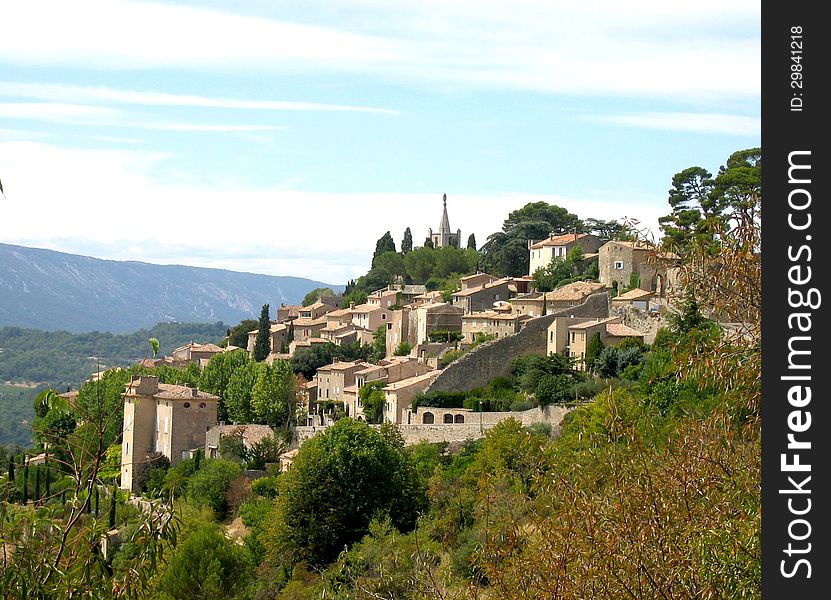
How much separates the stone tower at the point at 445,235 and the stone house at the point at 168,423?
4213 centimetres

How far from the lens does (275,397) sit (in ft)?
175

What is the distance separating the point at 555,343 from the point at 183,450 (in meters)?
16.3

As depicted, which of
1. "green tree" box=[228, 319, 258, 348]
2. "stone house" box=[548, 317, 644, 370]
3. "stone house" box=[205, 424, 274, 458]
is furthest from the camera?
"green tree" box=[228, 319, 258, 348]

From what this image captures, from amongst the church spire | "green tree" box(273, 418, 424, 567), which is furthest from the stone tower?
"green tree" box(273, 418, 424, 567)

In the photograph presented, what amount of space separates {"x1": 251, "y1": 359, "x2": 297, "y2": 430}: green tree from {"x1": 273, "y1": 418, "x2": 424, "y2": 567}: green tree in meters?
16.9

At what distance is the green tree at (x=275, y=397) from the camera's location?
53219mm

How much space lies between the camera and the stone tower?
93506 mm

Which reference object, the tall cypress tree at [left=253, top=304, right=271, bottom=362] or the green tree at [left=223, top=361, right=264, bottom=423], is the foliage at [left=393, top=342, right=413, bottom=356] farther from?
the tall cypress tree at [left=253, top=304, right=271, bottom=362]


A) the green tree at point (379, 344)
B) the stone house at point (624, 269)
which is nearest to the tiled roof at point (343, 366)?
the green tree at point (379, 344)

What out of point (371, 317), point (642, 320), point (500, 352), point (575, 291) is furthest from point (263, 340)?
point (642, 320)

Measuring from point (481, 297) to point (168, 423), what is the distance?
1731cm

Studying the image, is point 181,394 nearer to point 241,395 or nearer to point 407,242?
point 241,395
